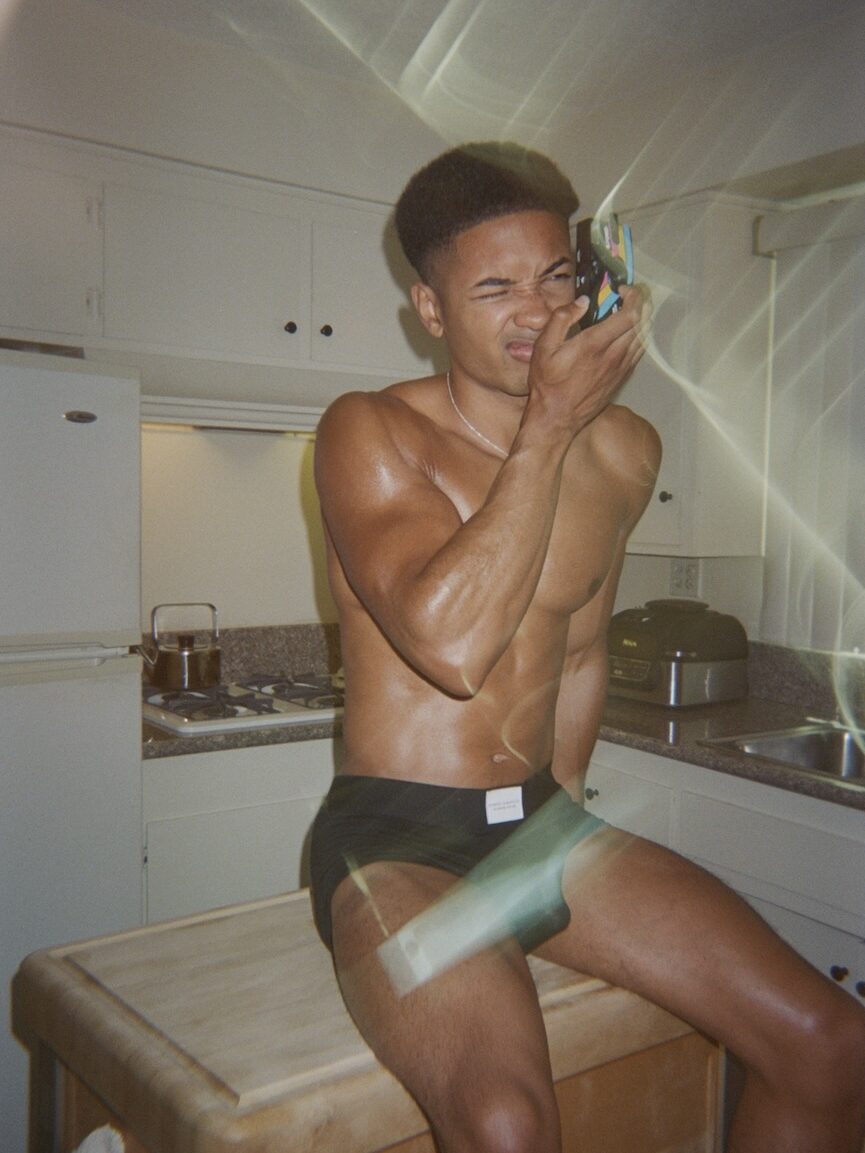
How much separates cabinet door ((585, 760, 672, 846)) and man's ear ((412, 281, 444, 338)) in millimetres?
1351

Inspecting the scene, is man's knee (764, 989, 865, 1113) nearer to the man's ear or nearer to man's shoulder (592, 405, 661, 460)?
man's shoulder (592, 405, 661, 460)

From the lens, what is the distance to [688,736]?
2.51 metres

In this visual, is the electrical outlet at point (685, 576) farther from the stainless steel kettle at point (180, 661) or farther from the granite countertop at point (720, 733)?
the stainless steel kettle at point (180, 661)

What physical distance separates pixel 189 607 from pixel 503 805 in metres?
1.92

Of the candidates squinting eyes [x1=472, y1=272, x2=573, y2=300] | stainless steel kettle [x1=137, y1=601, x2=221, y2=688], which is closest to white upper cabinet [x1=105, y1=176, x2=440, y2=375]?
stainless steel kettle [x1=137, y1=601, x2=221, y2=688]

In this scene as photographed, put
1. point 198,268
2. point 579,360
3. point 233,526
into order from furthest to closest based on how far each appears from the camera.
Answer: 1. point 233,526
2. point 198,268
3. point 579,360

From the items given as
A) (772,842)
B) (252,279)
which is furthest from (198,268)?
(772,842)

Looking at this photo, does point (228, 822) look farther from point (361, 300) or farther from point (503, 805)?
point (361, 300)

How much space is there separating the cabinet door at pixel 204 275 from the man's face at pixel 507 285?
132cm

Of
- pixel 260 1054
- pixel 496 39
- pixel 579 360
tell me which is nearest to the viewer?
pixel 260 1054

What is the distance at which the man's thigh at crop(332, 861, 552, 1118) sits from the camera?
104cm

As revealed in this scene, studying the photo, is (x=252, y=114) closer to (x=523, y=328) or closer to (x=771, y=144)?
(x=771, y=144)

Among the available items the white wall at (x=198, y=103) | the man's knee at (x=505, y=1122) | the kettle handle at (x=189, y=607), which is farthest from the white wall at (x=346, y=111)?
the man's knee at (x=505, y=1122)

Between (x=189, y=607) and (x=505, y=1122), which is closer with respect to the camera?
(x=505, y=1122)
